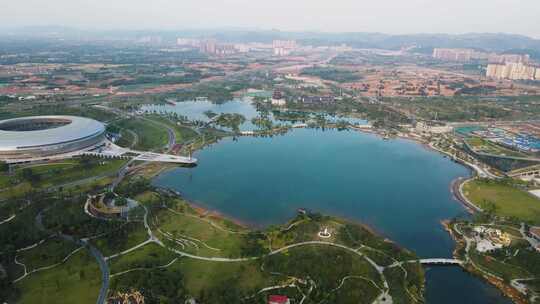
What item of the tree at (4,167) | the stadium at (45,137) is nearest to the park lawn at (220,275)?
the tree at (4,167)

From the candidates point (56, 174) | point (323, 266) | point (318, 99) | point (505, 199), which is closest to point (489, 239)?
point (505, 199)

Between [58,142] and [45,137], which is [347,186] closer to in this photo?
[58,142]

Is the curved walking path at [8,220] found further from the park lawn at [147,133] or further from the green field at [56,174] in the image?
the park lawn at [147,133]

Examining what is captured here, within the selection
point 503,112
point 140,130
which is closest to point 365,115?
point 503,112

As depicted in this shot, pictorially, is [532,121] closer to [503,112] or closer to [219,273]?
[503,112]

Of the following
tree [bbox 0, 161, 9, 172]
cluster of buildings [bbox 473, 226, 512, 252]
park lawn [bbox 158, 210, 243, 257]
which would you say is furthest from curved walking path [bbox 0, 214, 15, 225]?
cluster of buildings [bbox 473, 226, 512, 252]
